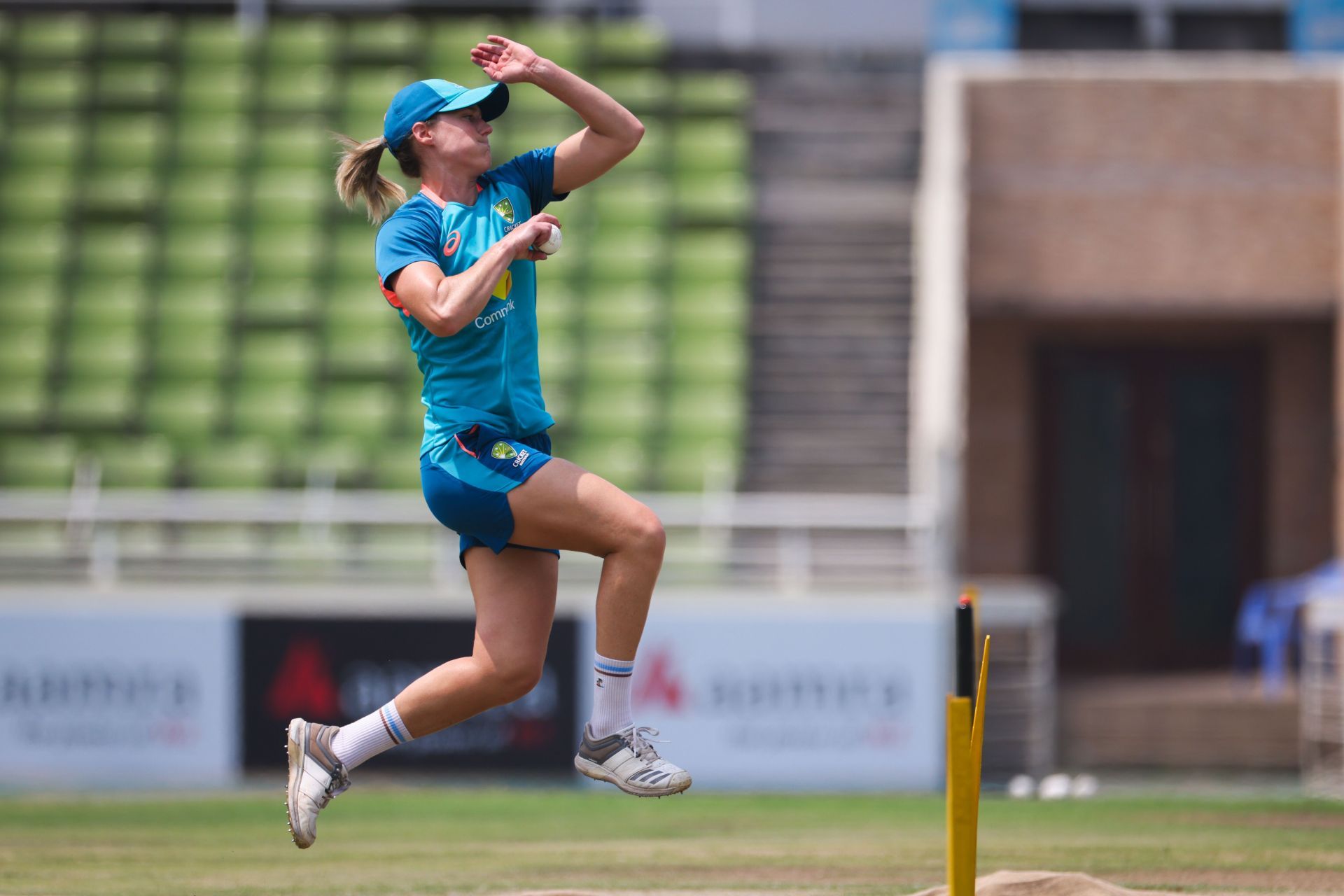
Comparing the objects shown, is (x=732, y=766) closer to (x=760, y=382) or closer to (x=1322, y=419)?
(x=760, y=382)

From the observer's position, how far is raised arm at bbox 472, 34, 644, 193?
506cm

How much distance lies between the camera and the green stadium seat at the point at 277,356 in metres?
15.0

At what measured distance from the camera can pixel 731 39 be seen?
1680 centimetres

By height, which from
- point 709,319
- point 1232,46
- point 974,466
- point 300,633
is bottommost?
point 300,633

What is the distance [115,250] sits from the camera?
52.1ft

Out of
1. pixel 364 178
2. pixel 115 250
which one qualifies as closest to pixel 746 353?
pixel 115 250

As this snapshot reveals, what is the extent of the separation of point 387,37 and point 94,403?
487 centimetres

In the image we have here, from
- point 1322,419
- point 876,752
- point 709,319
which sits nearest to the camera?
point 876,752

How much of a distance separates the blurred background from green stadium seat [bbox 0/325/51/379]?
0.04m

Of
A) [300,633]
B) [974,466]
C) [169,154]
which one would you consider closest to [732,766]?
[300,633]

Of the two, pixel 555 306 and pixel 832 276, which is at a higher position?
pixel 832 276

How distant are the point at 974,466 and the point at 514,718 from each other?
20.9ft

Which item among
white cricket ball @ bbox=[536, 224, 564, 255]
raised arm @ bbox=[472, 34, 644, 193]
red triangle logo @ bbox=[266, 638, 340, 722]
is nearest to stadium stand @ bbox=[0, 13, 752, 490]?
red triangle logo @ bbox=[266, 638, 340, 722]

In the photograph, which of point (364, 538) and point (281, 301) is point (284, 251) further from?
point (364, 538)
